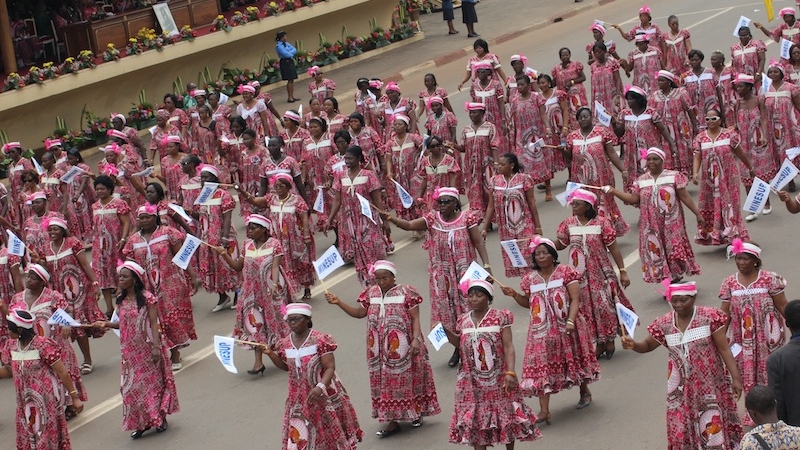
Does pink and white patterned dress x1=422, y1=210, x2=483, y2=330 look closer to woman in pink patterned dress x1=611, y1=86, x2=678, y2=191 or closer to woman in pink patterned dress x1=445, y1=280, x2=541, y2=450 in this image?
woman in pink patterned dress x1=445, y1=280, x2=541, y2=450

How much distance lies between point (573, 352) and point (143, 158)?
11.7 m

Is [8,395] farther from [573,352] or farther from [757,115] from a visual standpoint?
[757,115]

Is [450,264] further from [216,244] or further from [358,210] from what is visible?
[216,244]

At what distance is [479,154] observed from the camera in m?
19.0

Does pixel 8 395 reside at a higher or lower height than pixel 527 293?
lower

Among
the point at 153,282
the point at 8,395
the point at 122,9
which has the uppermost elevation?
the point at 122,9

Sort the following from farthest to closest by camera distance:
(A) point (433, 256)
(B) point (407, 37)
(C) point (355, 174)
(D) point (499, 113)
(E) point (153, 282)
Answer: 1. (B) point (407, 37)
2. (D) point (499, 113)
3. (C) point (355, 174)
4. (E) point (153, 282)
5. (A) point (433, 256)

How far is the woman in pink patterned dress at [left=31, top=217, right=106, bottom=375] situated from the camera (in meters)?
16.2

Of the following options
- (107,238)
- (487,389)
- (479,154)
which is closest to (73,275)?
(107,238)

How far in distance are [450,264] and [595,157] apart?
393 centimetres

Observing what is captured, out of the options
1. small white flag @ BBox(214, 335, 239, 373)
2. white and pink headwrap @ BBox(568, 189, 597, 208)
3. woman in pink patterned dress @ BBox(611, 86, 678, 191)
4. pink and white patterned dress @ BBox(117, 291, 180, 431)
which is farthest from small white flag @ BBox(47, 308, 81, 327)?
woman in pink patterned dress @ BBox(611, 86, 678, 191)

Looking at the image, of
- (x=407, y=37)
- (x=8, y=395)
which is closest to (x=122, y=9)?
(x=407, y=37)

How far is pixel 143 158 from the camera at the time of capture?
22578mm

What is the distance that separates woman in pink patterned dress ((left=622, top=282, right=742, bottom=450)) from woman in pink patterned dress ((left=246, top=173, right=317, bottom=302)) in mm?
6928
